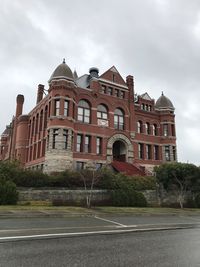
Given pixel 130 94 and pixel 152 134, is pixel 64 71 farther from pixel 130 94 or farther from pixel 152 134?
pixel 152 134

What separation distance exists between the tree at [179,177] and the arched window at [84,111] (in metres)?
12.9

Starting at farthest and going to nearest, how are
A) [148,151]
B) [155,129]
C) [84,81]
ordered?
1. [155,129]
2. [148,151]
3. [84,81]

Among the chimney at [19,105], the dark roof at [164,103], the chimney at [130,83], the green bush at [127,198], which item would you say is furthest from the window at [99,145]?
the chimney at [19,105]

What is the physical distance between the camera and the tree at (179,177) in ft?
101

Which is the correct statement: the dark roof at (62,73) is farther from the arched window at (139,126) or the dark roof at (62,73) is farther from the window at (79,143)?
the arched window at (139,126)

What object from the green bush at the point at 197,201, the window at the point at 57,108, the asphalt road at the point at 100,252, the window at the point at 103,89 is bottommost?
the asphalt road at the point at 100,252

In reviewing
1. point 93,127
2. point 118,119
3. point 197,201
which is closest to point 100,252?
point 197,201

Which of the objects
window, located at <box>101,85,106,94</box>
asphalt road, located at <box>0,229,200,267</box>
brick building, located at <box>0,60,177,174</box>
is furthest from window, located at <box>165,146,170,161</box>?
asphalt road, located at <box>0,229,200,267</box>

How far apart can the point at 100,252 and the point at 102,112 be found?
1353 inches

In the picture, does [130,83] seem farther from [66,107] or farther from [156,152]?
[66,107]

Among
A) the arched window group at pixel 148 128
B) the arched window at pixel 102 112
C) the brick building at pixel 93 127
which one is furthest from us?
the arched window group at pixel 148 128

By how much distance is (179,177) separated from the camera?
31.5 meters

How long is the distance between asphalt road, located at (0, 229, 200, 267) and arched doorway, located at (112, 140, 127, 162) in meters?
32.2

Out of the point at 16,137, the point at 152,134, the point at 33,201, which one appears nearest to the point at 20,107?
the point at 16,137
